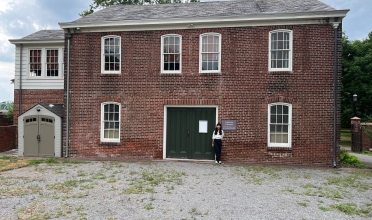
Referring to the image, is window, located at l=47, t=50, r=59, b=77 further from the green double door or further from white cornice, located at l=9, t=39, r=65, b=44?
the green double door

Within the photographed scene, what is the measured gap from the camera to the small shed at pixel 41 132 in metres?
12.9

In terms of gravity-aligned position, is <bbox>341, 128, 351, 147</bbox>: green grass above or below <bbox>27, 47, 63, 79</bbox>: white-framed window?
below

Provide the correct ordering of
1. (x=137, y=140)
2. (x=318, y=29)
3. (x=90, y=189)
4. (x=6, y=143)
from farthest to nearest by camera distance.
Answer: (x=6, y=143) < (x=137, y=140) < (x=318, y=29) < (x=90, y=189)

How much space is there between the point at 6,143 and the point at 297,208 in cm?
1522

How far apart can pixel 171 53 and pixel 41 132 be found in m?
6.97

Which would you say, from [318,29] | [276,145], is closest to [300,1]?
[318,29]

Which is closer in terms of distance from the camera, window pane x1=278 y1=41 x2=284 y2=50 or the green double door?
window pane x1=278 y1=41 x2=284 y2=50

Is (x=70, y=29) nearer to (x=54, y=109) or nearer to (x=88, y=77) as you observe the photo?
(x=88, y=77)

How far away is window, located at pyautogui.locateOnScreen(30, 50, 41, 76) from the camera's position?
15.7m

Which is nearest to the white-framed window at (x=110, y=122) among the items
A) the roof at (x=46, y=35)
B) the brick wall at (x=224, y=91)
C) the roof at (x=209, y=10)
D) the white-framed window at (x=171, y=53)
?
the brick wall at (x=224, y=91)

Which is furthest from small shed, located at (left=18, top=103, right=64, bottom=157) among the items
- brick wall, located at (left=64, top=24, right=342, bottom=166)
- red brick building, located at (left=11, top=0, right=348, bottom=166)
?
brick wall, located at (left=64, top=24, right=342, bottom=166)

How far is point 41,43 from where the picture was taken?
50.6 feet

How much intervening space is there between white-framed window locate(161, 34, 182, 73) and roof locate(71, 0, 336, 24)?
3.01 ft

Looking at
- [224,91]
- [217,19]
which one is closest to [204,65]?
[224,91]
